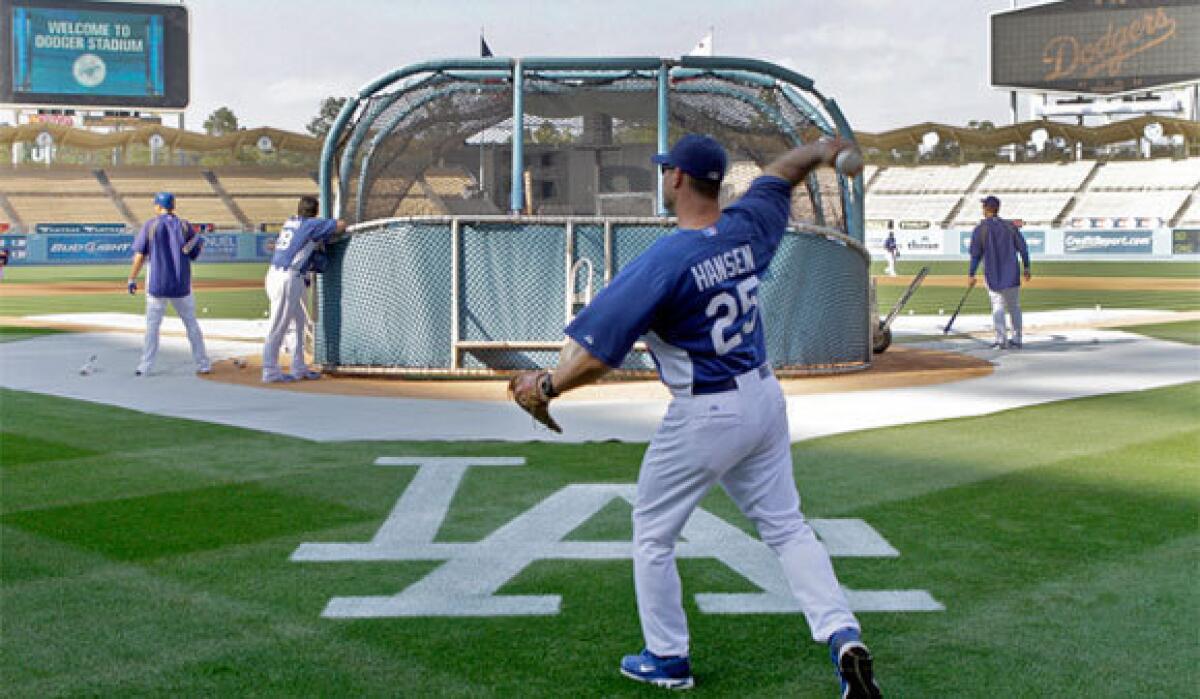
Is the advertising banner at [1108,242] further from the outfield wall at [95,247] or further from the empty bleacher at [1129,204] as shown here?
the outfield wall at [95,247]

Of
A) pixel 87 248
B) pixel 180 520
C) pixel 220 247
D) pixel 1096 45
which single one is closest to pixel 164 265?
pixel 180 520

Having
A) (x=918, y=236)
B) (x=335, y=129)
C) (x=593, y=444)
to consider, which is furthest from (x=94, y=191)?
(x=593, y=444)

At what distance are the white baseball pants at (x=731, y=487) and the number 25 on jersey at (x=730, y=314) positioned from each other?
0.45 ft

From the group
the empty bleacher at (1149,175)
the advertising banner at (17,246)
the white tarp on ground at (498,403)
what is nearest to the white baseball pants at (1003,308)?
the white tarp on ground at (498,403)

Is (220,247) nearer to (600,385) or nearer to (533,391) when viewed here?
(600,385)

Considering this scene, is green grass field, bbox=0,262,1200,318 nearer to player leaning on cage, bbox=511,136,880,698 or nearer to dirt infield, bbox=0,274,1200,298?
dirt infield, bbox=0,274,1200,298

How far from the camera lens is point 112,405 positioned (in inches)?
449

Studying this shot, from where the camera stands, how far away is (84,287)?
34.7 m

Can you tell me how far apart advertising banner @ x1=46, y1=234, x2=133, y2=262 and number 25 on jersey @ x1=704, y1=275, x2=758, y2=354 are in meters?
50.5

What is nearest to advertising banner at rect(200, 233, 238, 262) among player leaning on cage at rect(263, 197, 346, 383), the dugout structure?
the dugout structure

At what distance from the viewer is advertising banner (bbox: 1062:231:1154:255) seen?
55188mm

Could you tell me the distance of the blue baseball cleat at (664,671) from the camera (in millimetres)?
4414

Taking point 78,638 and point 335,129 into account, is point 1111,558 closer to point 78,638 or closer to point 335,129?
point 78,638

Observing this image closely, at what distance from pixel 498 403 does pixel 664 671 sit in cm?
755
